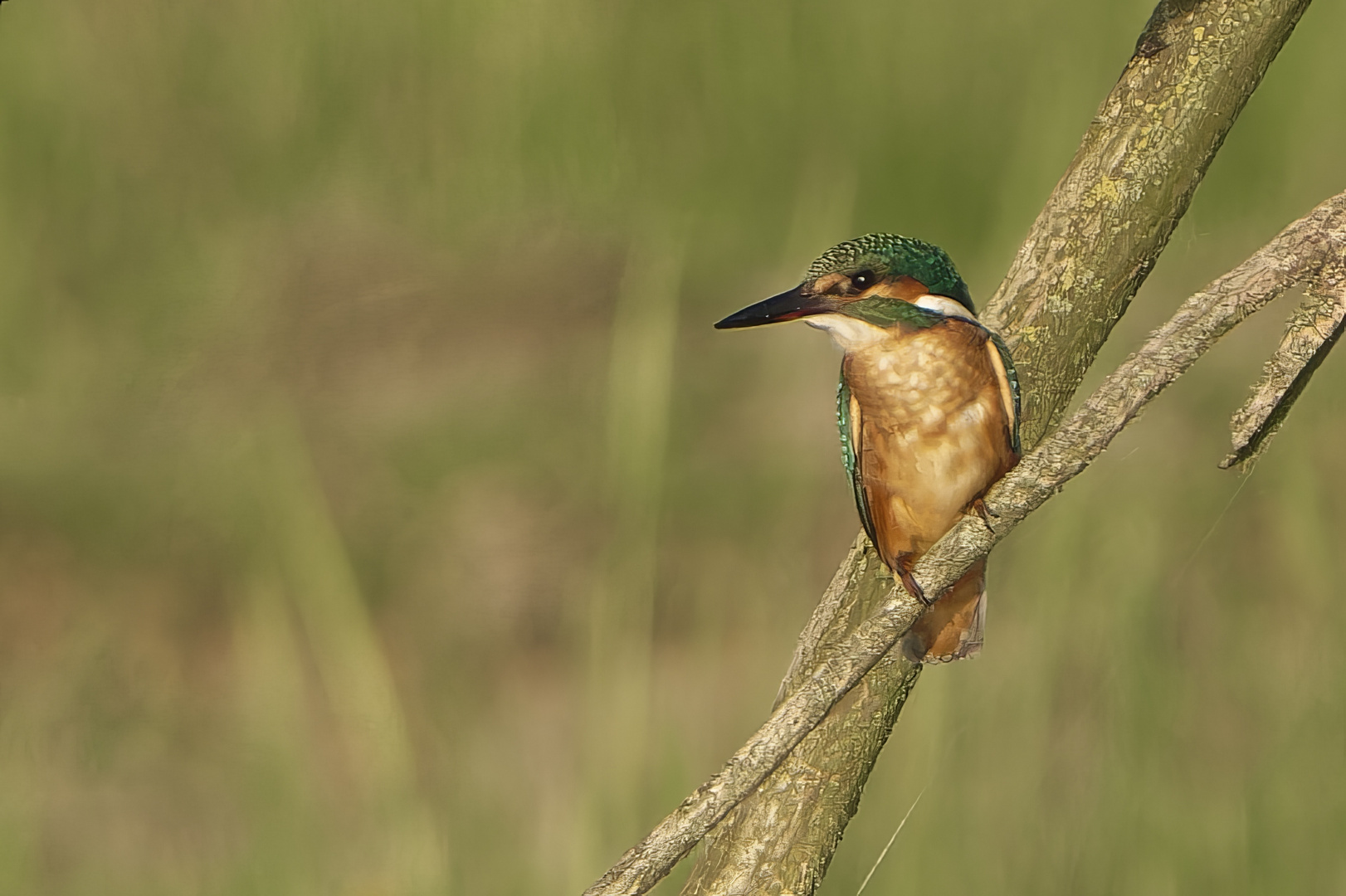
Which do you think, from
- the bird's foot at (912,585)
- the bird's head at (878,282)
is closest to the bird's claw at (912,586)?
the bird's foot at (912,585)

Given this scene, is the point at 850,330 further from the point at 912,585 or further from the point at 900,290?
the point at 912,585

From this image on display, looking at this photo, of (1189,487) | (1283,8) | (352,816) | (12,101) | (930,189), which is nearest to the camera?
(1283,8)

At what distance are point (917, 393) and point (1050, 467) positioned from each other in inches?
6.7

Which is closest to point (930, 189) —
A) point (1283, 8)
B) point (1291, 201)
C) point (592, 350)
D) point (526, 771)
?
point (1291, 201)

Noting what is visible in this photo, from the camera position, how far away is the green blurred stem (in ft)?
0.99

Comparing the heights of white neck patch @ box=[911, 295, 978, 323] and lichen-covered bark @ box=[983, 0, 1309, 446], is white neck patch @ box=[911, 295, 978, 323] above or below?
below

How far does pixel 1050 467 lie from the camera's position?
308mm

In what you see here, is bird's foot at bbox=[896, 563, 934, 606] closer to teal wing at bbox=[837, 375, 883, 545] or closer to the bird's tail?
the bird's tail

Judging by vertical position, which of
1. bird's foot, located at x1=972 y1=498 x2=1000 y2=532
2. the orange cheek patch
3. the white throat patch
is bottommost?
bird's foot, located at x1=972 y1=498 x2=1000 y2=532

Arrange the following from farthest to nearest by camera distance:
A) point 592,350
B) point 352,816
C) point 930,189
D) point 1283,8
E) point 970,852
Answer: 1. point 592,350
2. point 930,189
3. point 352,816
4. point 970,852
5. point 1283,8

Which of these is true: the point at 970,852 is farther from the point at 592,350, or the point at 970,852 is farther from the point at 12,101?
the point at 12,101

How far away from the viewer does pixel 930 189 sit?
3.56 ft

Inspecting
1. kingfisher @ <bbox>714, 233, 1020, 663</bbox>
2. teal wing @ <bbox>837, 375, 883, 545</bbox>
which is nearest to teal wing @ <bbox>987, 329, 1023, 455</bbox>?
kingfisher @ <bbox>714, 233, 1020, 663</bbox>

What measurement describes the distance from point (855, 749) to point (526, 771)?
2.75 ft
